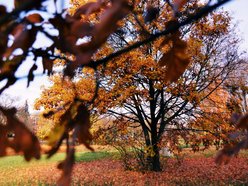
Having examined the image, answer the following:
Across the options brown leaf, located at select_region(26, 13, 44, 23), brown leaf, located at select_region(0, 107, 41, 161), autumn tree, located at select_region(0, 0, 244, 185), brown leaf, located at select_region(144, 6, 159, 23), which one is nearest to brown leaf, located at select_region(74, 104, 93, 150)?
autumn tree, located at select_region(0, 0, 244, 185)

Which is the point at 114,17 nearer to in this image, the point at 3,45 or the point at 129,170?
the point at 3,45

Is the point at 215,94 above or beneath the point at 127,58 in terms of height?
beneath

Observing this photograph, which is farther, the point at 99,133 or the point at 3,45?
the point at 99,133

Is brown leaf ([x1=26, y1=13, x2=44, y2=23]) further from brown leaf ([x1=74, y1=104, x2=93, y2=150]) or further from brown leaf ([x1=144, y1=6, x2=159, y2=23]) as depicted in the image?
brown leaf ([x1=144, y1=6, x2=159, y2=23])

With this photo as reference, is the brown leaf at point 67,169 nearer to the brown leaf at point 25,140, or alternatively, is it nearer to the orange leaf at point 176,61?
the brown leaf at point 25,140

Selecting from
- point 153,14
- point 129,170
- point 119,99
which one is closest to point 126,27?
point 119,99


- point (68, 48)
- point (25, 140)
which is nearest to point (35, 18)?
point (68, 48)

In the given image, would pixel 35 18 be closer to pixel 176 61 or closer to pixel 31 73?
pixel 31 73

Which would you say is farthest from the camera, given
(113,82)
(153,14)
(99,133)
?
(99,133)

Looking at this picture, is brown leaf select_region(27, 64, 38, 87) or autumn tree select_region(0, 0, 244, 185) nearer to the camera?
autumn tree select_region(0, 0, 244, 185)

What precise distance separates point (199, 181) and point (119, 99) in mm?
3477

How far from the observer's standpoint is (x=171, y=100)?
11.8 meters

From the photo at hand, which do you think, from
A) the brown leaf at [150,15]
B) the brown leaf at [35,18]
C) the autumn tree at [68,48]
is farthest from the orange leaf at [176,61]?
the brown leaf at [35,18]

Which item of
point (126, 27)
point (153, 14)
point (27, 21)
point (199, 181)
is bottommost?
point (199, 181)
